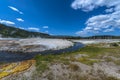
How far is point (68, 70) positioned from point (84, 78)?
3.76 metres

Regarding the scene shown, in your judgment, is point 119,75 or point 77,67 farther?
point 77,67

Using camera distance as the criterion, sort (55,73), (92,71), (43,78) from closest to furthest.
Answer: (43,78) → (55,73) → (92,71)

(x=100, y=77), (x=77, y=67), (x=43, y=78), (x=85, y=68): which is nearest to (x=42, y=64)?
(x=43, y=78)

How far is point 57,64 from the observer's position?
29016 mm

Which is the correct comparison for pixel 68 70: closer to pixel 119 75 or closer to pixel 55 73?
pixel 55 73

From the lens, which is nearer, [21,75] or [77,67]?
[21,75]

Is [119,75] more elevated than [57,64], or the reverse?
[57,64]

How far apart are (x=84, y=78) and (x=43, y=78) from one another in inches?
288

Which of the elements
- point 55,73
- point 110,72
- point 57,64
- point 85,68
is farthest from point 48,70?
point 110,72

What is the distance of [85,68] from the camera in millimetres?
28609

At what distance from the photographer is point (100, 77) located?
25.0 meters

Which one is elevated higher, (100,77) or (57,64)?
(57,64)

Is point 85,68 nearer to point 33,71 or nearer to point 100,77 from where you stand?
point 100,77

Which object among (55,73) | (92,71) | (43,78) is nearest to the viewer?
(43,78)
